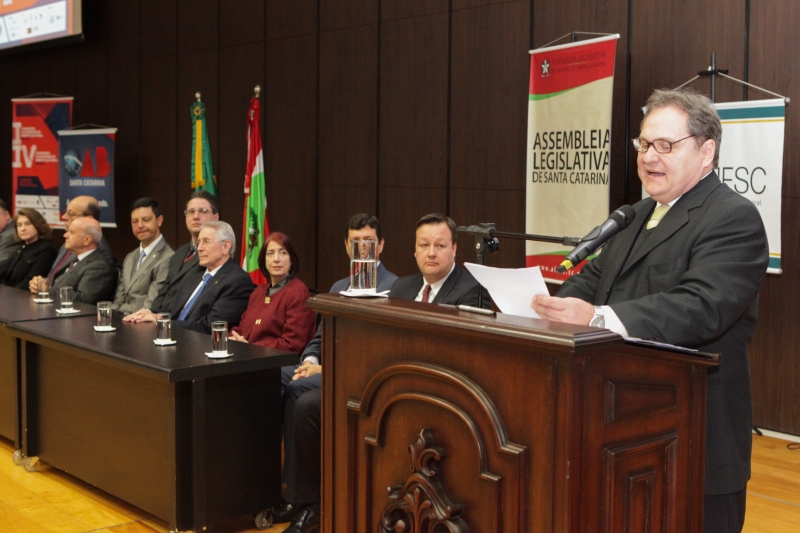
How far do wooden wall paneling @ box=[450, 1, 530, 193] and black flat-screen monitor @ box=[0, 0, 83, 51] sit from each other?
505cm

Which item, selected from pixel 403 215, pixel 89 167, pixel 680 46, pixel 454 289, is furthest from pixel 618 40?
pixel 89 167

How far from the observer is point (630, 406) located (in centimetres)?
164

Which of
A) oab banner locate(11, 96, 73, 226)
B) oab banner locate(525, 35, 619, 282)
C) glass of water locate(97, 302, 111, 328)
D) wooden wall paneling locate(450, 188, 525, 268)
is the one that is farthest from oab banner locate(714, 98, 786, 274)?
oab banner locate(11, 96, 73, 226)

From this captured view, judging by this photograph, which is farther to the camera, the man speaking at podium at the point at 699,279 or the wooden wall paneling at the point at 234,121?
the wooden wall paneling at the point at 234,121

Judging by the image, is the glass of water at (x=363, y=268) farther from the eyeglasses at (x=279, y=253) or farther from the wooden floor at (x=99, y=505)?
the eyeglasses at (x=279, y=253)

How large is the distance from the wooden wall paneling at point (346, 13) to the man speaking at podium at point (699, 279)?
5.10 m

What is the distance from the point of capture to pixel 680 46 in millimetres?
4930

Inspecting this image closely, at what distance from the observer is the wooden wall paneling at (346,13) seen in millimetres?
6840

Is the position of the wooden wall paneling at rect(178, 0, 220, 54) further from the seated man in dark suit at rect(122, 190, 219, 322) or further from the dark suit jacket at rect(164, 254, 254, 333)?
the dark suit jacket at rect(164, 254, 254, 333)

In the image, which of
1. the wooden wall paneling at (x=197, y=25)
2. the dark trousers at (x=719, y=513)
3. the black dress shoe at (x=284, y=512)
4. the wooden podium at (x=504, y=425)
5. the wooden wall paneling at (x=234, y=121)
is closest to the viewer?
the wooden podium at (x=504, y=425)

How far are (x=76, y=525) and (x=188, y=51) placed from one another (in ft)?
20.1

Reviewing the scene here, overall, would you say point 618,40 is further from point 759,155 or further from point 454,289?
point 454,289

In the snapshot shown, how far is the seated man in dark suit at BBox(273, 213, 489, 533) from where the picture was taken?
3.51 m

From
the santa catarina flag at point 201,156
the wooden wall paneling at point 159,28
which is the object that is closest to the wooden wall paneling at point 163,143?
the wooden wall paneling at point 159,28
